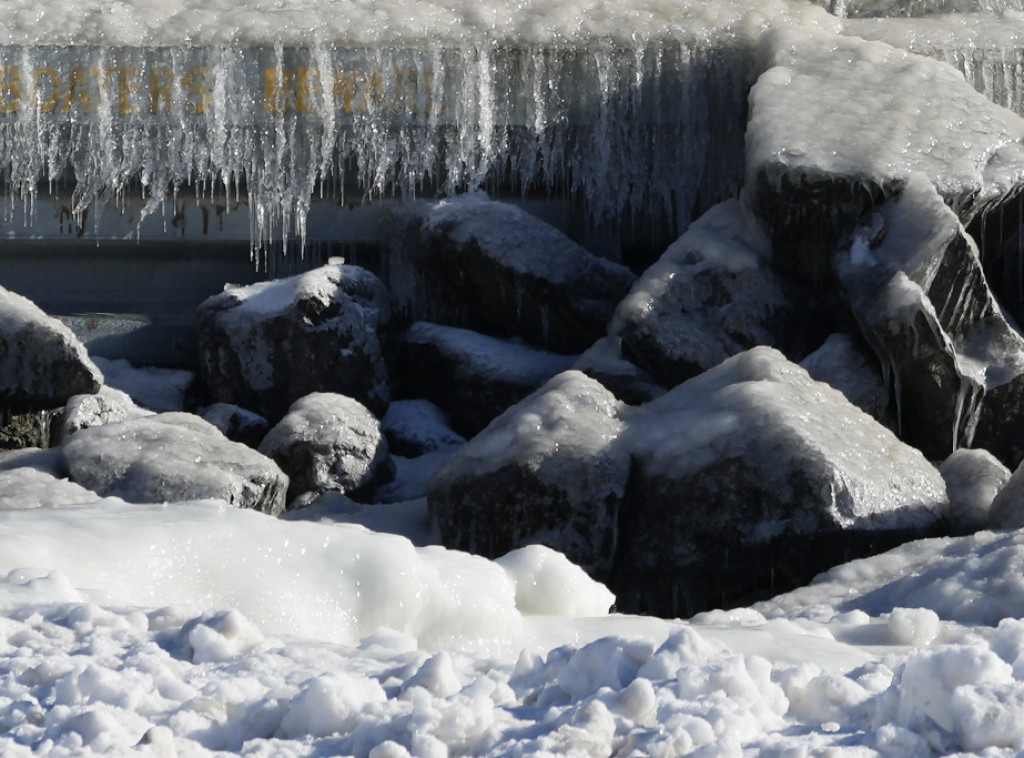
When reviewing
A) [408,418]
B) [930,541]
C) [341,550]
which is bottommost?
[408,418]

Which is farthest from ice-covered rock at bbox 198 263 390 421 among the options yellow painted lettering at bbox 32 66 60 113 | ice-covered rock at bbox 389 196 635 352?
yellow painted lettering at bbox 32 66 60 113

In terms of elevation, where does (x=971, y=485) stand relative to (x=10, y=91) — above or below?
below

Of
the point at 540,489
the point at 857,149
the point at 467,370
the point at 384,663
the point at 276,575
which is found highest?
the point at 857,149

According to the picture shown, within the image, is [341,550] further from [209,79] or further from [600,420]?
[209,79]

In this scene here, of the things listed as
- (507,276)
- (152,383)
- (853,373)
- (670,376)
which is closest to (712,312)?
(670,376)

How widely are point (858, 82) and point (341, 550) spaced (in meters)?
6.63

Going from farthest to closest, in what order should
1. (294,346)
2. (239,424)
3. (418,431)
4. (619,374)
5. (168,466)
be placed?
(294,346) < (418,431) < (239,424) < (619,374) < (168,466)

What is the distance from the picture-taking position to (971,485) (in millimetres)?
7117

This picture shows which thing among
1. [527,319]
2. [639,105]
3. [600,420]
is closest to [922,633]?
[600,420]

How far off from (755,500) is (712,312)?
2.16 metres

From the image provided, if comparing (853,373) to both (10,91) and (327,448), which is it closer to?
(327,448)

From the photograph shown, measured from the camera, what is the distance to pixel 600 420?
7.16m

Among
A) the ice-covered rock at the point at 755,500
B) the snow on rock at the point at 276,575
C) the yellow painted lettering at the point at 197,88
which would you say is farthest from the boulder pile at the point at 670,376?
the snow on rock at the point at 276,575

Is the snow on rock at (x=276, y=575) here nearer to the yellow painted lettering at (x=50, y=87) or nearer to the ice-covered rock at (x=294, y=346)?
the ice-covered rock at (x=294, y=346)
